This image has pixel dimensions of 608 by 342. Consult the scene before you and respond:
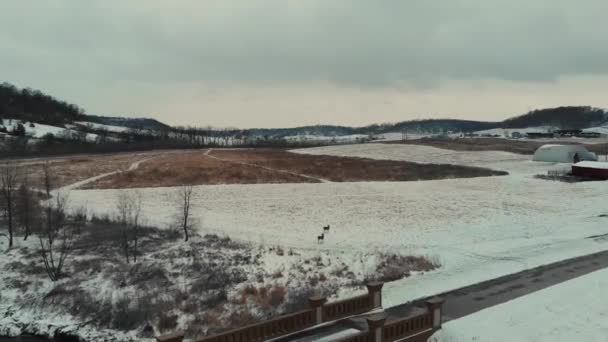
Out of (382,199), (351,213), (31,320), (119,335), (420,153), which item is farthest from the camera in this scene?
(420,153)

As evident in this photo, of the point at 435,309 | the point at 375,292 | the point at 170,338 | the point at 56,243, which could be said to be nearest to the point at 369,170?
the point at 56,243

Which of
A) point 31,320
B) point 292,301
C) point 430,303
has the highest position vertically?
point 430,303

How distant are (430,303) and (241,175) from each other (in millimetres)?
53097

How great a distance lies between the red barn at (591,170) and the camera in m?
57.0

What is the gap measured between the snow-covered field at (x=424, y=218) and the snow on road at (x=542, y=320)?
3.03 m

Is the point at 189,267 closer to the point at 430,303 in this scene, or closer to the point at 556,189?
the point at 430,303

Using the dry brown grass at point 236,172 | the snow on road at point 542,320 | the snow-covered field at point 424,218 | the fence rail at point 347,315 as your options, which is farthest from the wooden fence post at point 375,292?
the dry brown grass at point 236,172

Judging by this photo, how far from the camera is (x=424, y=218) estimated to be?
1506 inches

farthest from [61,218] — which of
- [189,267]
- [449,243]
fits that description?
[449,243]

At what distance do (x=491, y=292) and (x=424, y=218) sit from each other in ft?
67.8

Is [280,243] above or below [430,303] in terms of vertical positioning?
below

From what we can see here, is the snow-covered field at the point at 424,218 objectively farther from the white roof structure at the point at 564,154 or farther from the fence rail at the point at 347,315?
the white roof structure at the point at 564,154

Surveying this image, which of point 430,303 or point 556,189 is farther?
point 556,189

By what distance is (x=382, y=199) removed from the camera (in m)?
48.0
